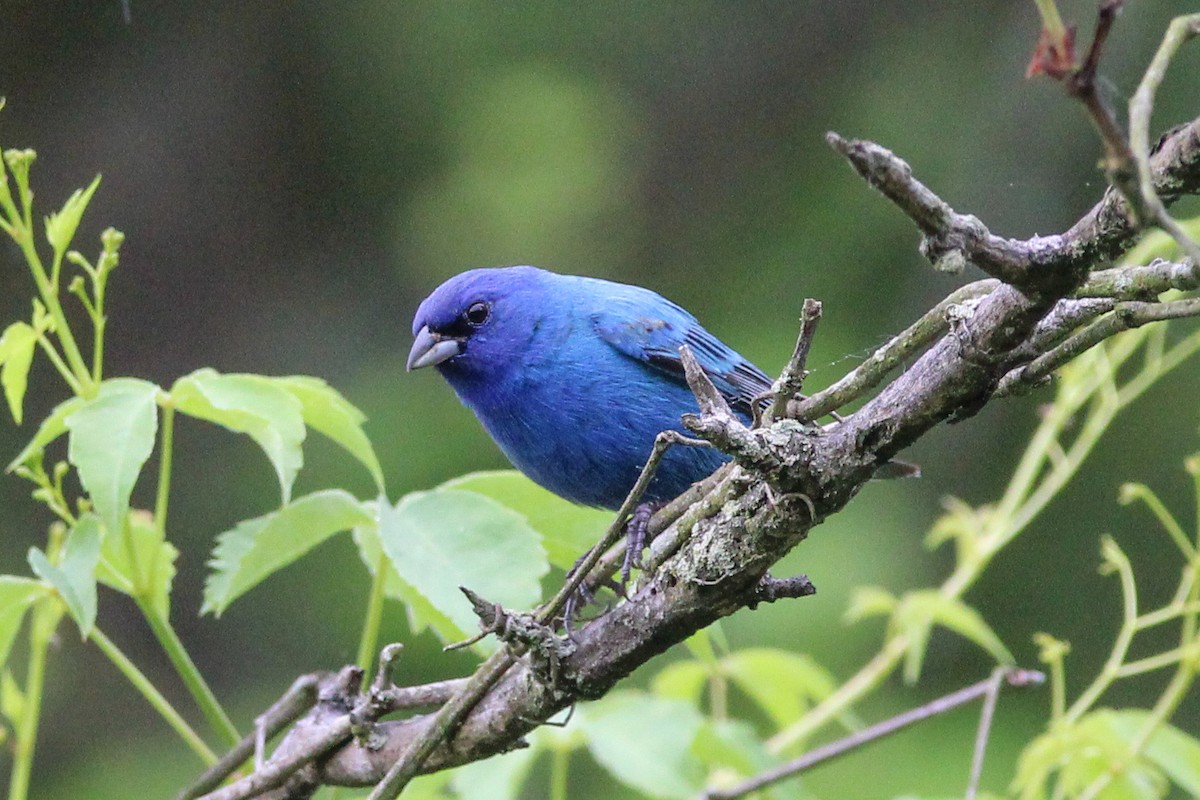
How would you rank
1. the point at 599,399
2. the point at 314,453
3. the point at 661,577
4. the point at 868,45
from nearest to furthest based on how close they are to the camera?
the point at 661,577, the point at 599,399, the point at 314,453, the point at 868,45

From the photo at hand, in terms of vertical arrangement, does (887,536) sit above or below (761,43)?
below

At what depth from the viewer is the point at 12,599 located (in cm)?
195

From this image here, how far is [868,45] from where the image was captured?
7332mm

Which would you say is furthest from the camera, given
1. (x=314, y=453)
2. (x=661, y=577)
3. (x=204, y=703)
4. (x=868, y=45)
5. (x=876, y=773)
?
(x=868, y=45)

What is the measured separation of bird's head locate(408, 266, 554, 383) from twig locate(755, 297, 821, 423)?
1563mm

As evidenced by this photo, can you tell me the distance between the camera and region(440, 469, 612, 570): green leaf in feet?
7.06

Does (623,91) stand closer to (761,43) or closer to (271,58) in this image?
(761,43)

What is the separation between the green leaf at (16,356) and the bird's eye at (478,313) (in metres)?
1.18

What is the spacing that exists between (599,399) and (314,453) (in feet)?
13.6

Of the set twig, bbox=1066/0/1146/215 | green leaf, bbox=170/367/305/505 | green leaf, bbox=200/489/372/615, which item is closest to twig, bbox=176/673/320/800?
green leaf, bbox=200/489/372/615

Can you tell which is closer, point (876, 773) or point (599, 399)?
point (599, 399)

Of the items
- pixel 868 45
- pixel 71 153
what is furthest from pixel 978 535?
pixel 71 153

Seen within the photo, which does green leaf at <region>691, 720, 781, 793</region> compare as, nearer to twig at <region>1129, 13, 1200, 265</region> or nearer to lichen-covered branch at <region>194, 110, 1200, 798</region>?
lichen-covered branch at <region>194, 110, 1200, 798</region>

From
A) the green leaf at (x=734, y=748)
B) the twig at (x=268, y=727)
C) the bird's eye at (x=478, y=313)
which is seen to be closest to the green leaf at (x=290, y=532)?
the twig at (x=268, y=727)
